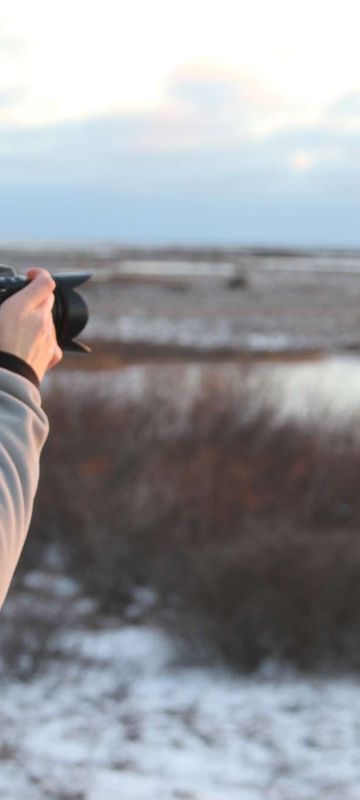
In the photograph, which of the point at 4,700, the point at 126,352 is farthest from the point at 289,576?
the point at 126,352

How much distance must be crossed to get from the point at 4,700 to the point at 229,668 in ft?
4.01

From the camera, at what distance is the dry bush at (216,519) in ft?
17.8

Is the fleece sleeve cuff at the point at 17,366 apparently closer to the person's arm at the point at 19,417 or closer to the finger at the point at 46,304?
the person's arm at the point at 19,417

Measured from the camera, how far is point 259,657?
17.8 ft

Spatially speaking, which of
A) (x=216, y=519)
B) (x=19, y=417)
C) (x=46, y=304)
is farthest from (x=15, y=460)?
(x=216, y=519)

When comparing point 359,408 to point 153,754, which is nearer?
point 153,754

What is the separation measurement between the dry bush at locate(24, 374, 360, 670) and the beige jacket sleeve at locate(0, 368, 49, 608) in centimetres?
425

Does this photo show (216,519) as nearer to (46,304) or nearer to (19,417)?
(46,304)

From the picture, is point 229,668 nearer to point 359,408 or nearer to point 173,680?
point 173,680

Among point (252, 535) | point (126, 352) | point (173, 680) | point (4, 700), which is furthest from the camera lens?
point (126, 352)

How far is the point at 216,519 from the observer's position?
6.80 m

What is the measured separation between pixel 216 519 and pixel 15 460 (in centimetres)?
559

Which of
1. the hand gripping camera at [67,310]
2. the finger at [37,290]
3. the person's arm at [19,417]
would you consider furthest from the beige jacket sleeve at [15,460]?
the hand gripping camera at [67,310]

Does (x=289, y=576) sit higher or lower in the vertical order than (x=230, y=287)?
higher
